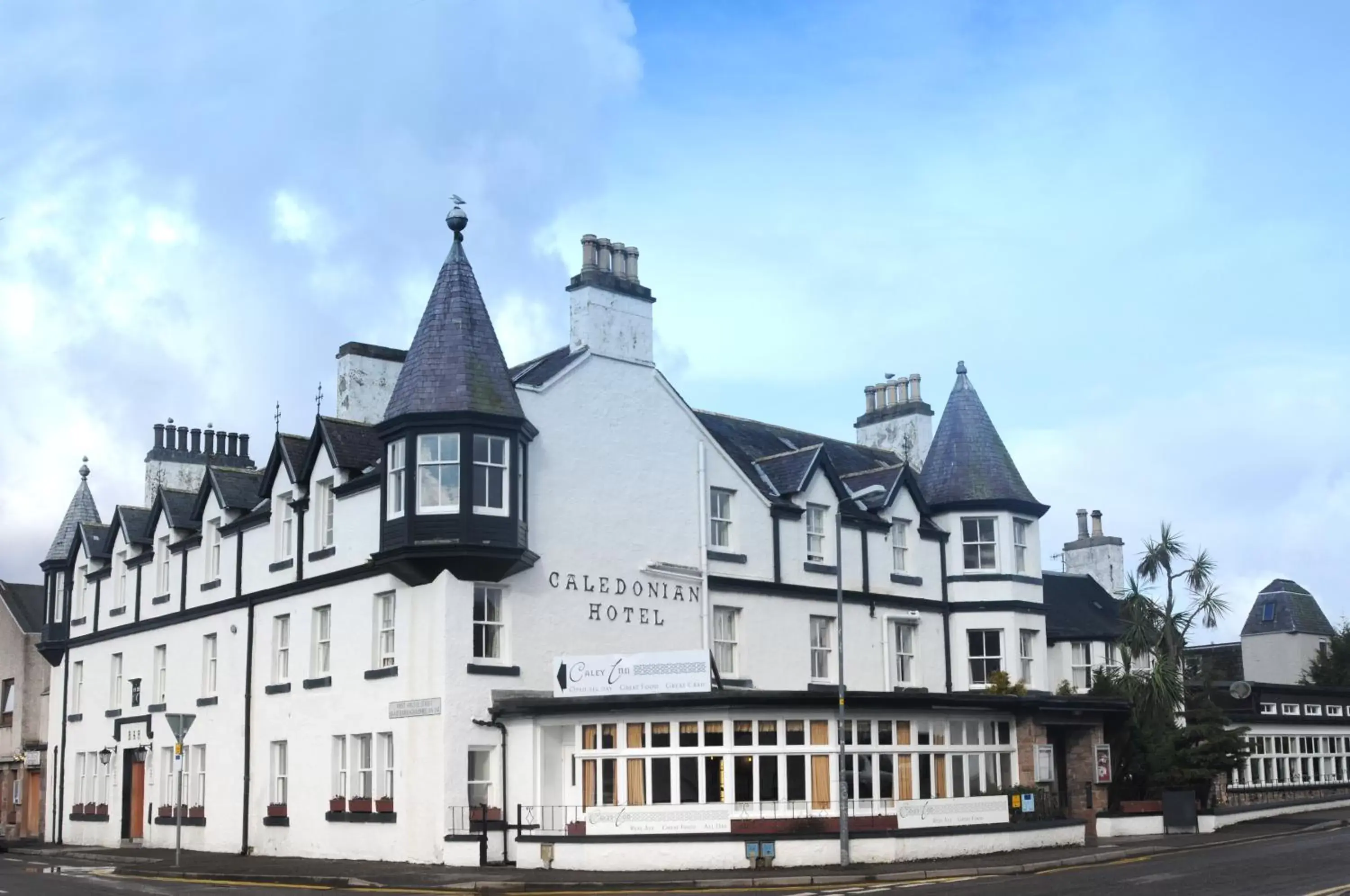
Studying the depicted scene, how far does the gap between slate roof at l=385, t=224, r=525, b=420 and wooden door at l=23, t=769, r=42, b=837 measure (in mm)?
29895

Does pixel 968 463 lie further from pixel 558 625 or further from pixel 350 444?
pixel 350 444

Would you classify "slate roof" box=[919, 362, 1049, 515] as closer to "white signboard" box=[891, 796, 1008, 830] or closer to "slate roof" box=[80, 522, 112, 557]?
"white signboard" box=[891, 796, 1008, 830]

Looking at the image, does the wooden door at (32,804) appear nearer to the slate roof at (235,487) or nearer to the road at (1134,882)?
the slate roof at (235,487)

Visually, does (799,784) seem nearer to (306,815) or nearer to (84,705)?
(306,815)

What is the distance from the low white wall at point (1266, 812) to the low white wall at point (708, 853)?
37.8 ft

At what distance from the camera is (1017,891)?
22.7 m

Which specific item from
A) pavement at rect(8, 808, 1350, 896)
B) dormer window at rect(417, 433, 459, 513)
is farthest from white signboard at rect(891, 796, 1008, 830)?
dormer window at rect(417, 433, 459, 513)

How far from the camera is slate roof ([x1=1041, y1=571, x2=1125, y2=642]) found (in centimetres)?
4688

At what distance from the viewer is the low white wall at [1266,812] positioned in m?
38.5

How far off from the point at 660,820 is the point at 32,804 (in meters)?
34.7

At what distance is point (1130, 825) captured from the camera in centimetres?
3712

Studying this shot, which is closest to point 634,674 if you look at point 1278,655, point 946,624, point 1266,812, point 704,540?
point 704,540

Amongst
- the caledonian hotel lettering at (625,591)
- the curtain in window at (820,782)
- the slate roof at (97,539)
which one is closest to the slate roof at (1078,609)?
the caledonian hotel lettering at (625,591)

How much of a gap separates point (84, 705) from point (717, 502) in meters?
24.5
